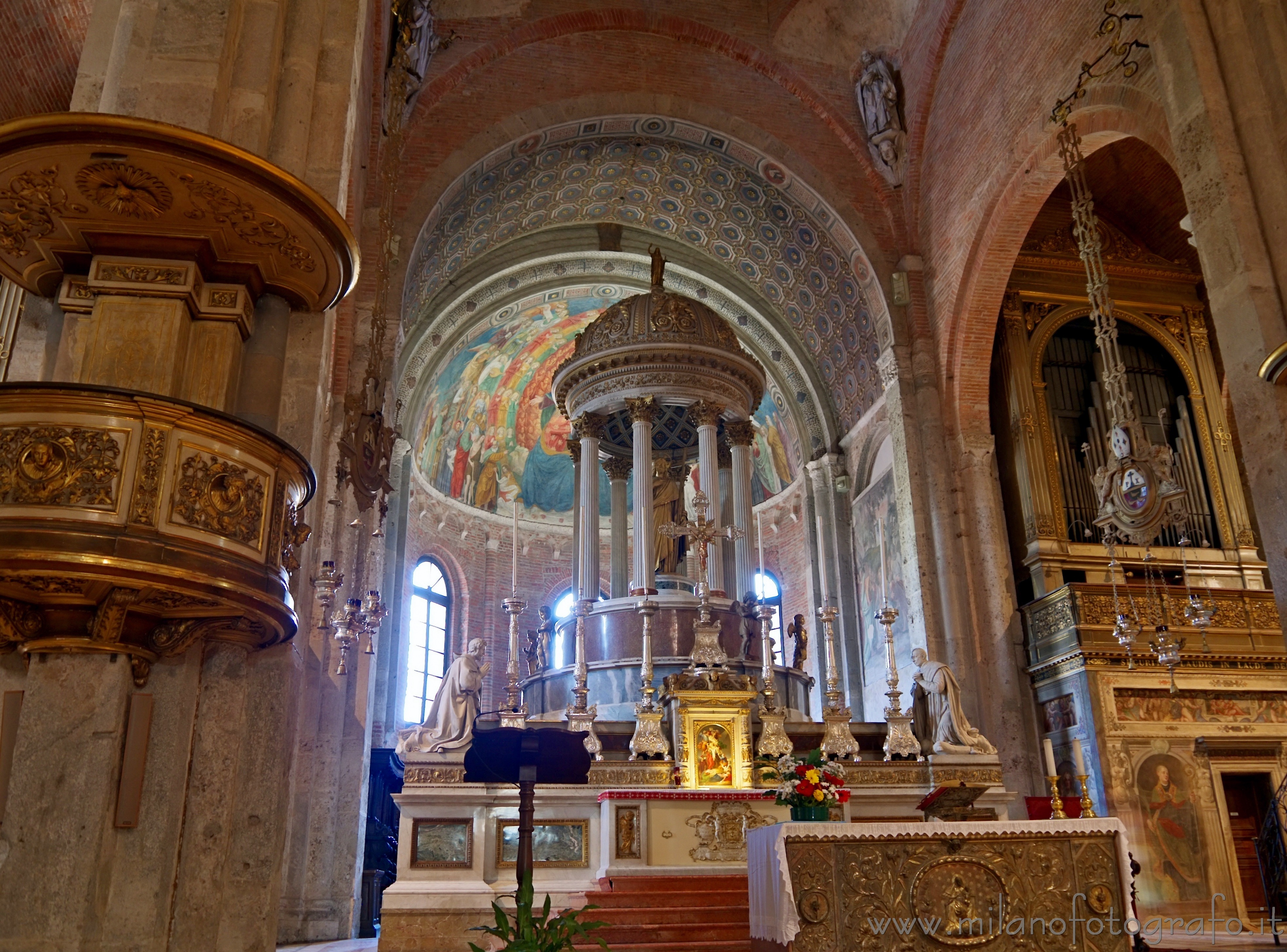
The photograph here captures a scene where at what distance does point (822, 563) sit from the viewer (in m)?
17.1

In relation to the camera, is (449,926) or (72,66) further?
(72,66)

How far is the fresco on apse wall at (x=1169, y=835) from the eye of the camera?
11258 mm

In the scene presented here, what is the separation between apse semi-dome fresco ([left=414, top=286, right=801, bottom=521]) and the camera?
1850 cm

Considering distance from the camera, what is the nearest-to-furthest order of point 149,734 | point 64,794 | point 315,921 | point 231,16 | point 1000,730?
point 64,794 < point 149,734 < point 231,16 < point 315,921 < point 1000,730

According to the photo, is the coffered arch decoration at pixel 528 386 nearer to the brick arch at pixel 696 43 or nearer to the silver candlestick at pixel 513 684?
the brick arch at pixel 696 43

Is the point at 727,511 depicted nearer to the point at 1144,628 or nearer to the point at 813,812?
the point at 1144,628

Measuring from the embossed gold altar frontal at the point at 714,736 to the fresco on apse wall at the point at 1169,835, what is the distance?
194 inches

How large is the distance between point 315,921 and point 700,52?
1223 cm

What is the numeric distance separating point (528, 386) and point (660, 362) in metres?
7.29

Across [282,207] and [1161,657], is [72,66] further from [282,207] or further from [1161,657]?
[1161,657]

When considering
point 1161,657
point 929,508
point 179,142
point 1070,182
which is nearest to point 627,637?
point 929,508

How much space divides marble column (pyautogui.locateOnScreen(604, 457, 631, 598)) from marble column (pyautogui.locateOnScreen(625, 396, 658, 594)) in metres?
0.46

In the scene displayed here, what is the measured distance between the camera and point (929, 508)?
13625 mm

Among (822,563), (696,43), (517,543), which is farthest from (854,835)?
(517,543)
